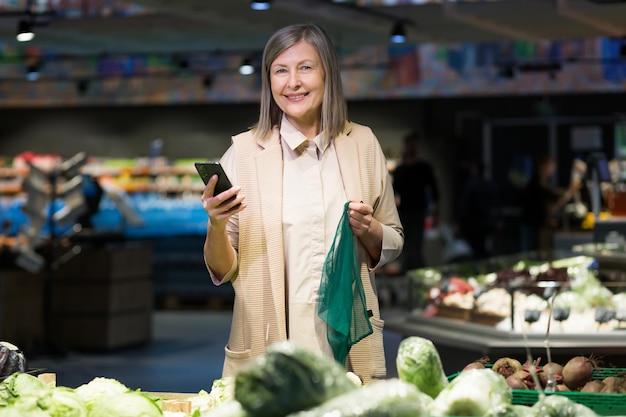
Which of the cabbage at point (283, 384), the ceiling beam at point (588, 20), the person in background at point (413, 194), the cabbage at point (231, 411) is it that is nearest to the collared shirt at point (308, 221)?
the cabbage at point (231, 411)

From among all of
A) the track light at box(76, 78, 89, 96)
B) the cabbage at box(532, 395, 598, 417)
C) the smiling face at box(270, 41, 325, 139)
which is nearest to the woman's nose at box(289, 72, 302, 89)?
the smiling face at box(270, 41, 325, 139)

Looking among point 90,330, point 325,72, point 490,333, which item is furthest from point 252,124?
point 325,72

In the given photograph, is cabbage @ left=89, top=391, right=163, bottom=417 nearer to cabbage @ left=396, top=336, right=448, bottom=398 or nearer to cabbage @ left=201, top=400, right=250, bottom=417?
→ cabbage @ left=201, top=400, right=250, bottom=417

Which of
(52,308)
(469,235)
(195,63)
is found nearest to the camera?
(52,308)

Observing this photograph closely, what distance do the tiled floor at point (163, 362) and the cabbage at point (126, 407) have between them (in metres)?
4.77

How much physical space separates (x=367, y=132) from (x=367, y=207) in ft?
0.98

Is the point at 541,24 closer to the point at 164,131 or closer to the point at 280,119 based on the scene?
the point at 280,119

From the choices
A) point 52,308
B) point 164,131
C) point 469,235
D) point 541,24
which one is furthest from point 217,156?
point 541,24

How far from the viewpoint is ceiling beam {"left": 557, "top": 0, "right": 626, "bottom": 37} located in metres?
7.30

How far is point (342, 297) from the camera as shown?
2.61 meters

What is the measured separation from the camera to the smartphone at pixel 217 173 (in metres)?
2.53

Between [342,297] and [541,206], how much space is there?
10197mm

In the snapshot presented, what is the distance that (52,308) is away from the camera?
379 inches

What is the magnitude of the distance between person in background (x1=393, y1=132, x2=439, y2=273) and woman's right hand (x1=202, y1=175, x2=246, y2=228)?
355 inches
